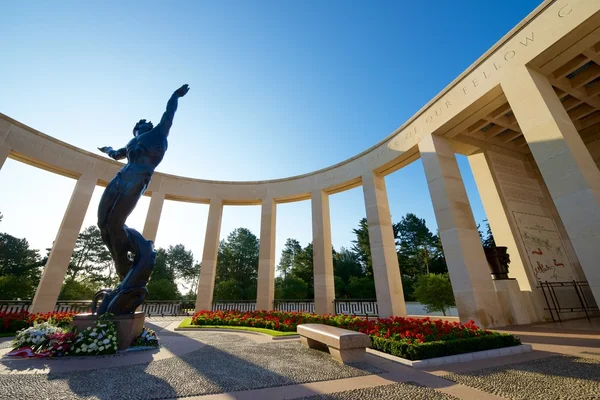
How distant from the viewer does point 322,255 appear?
1753cm

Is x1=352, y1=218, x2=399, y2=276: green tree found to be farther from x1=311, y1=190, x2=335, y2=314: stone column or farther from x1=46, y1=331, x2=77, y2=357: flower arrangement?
x1=46, y1=331, x2=77, y2=357: flower arrangement

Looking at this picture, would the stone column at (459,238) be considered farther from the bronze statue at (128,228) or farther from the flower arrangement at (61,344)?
the flower arrangement at (61,344)

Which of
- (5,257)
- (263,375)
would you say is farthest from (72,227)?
(5,257)

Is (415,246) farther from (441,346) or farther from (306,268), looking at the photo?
(441,346)

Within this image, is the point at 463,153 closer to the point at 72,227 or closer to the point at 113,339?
the point at 113,339

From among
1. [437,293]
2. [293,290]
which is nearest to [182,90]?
[437,293]

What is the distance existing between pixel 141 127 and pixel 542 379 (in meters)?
12.5

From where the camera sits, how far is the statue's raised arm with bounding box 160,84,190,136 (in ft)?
29.4

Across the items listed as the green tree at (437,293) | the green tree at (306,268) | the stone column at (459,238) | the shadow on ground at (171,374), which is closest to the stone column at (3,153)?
the shadow on ground at (171,374)

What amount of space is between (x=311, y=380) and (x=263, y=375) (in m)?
0.96

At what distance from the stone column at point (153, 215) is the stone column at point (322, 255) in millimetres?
11393

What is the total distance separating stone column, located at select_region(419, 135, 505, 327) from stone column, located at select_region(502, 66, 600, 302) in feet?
11.5

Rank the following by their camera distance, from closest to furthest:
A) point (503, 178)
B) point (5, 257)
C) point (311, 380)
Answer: point (311, 380)
point (503, 178)
point (5, 257)

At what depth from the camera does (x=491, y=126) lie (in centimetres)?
1474
